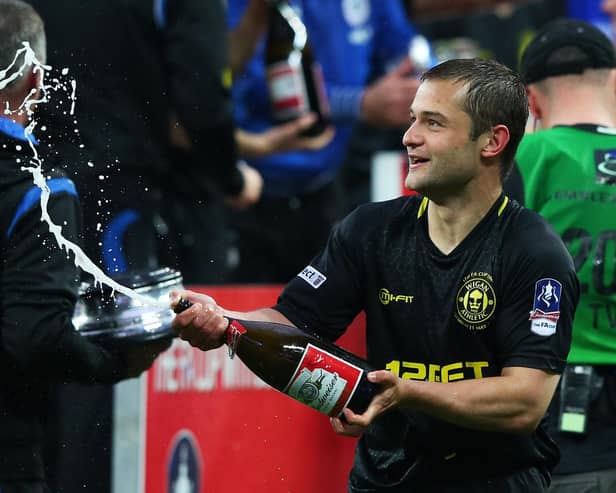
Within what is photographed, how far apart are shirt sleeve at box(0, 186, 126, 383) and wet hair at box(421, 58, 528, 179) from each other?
106 cm

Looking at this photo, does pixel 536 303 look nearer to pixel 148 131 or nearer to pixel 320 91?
pixel 148 131

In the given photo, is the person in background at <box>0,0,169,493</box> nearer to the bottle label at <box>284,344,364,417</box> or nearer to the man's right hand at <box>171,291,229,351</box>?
the man's right hand at <box>171,291,229,351</box>

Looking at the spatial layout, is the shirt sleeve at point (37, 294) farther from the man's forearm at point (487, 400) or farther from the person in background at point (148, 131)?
the man's forearm at point (487, 400)

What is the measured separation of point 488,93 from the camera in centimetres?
322

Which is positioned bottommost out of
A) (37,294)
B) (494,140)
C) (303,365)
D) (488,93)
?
(303,365)

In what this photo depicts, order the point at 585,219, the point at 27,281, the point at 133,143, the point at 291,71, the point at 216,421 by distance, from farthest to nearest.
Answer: the point at 291,71 < the point at 216,421 < the point at 133,143 < the point at 585,219 < the point at 27,281

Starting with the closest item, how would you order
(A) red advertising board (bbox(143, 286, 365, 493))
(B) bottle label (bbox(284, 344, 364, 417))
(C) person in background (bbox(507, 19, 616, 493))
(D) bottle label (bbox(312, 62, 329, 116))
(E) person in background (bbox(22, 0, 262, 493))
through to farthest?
(B) bottle label (bbox(284, 344, 364, 417)) → (E) person in background (bbox(22, 0, 262, 493)) → (C) person in background (bbox(507, 19, 616, 493)) → (A) red advertising board (bbox(143, 286, 365, 493)) → (D) bottle label (bbox(312, 62, 329, 116))

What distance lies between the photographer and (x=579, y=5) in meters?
7.25

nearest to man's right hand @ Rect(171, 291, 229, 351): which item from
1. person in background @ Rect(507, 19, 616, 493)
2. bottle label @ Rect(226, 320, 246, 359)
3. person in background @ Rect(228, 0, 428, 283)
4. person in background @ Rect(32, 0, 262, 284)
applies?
bottle label @ Rect(226, 320, 246, 359)

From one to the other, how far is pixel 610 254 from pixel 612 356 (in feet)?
1.02

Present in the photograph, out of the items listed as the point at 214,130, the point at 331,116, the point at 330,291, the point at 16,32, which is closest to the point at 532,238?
the point at 330,291

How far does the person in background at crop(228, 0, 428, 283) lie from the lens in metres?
6.03

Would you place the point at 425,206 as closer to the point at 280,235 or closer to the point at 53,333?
the point at 53,333

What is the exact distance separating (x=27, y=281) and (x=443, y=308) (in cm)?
107
